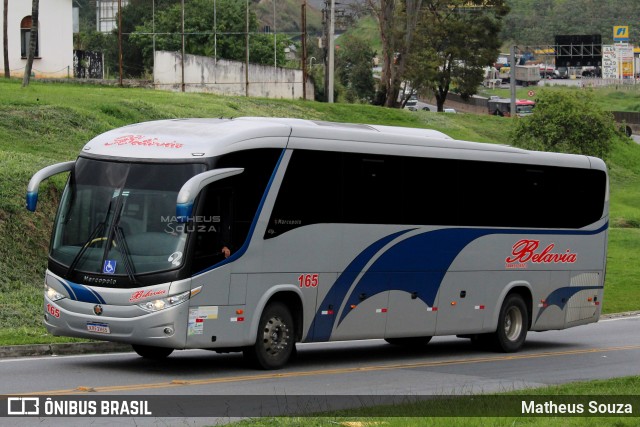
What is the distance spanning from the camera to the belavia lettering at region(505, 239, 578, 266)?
Answer: 21.9m

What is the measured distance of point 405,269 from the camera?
19484 millimetres

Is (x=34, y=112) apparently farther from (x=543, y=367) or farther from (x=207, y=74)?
(x=207, y=74)

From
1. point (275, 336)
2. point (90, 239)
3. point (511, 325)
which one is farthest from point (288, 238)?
point (511, 325)

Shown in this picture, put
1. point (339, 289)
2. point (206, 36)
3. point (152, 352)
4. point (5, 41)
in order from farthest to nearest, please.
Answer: point (206, 36) < point (5, 41) < point (339, 289) < point (152, 352)

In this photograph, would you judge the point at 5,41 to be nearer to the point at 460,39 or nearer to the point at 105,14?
the point at 460,39

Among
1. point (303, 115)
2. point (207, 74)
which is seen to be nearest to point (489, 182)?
point (303, 115)

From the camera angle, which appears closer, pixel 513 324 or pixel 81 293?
pixel 81 293

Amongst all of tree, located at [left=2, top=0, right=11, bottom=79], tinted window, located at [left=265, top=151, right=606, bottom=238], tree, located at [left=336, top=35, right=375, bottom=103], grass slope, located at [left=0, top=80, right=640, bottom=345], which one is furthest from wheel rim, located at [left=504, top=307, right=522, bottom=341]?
tree, located at [left=336, top=35, right=375, bottom=103]

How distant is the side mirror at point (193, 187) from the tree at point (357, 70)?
10129cm

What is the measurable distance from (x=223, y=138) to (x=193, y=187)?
1.31 meters

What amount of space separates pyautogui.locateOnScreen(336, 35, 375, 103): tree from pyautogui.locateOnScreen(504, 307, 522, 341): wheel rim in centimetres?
9535

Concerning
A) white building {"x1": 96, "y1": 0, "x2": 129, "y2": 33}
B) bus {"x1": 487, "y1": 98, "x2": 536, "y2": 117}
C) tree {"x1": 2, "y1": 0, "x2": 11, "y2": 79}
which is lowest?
bus {"x1": 487, "y1": 98, "x2": 536, "y2": 117}

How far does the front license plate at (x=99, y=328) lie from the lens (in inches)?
621

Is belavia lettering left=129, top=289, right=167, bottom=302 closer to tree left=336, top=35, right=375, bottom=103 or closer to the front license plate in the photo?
the front license plate
